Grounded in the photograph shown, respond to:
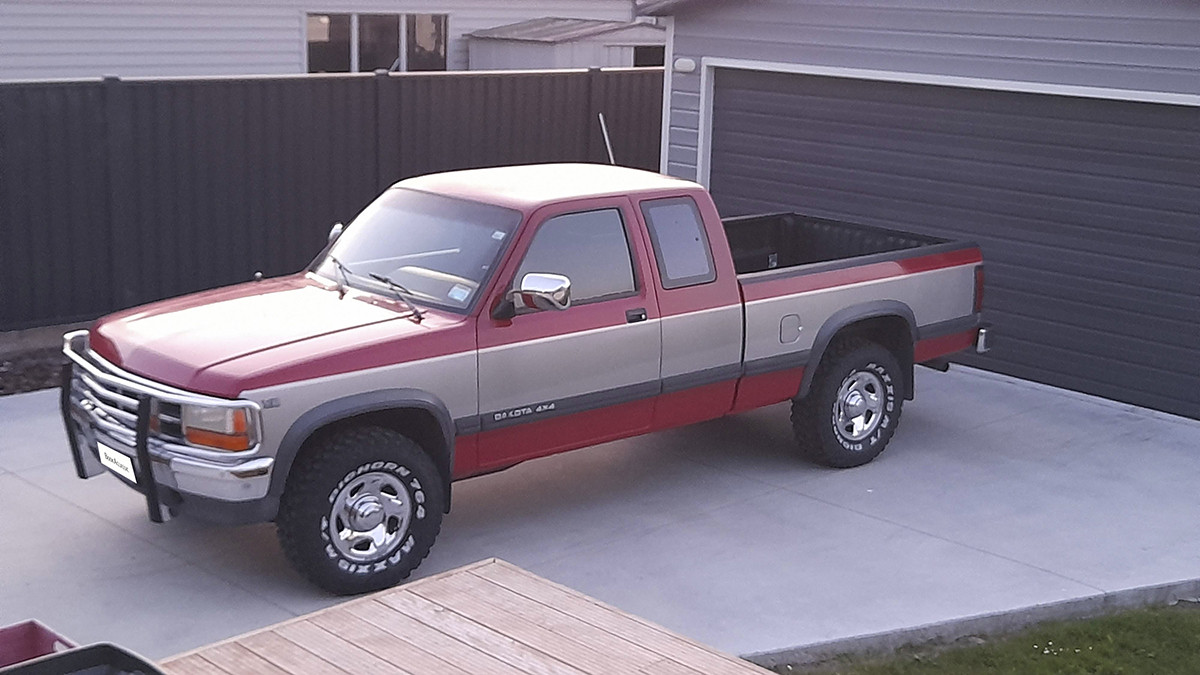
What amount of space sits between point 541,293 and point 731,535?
1.84 m

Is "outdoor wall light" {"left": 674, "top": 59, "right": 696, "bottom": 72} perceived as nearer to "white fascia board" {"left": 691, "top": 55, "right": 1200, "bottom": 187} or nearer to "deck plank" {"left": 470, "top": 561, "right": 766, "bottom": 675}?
"white fascia board" {"left": 691, "top": 55, "right": 1200, "bottom": 187}

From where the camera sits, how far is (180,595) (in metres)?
7.05

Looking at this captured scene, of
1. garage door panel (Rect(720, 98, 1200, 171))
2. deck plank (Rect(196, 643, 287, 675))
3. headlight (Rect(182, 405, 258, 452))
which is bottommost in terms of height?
deck plank (Rect(196, 643, 287, 675))

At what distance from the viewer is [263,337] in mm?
6996

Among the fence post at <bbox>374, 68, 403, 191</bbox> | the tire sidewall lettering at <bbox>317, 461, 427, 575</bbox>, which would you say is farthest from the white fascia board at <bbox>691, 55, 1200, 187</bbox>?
the tire sidewall lettering at <bbox>317, 461, 427, 575</bbox>

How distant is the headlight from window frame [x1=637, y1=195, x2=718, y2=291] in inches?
102

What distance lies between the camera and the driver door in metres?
7.49

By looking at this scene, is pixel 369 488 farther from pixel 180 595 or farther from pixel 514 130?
pixel 514 130

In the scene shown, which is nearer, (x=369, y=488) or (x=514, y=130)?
(x=369, y=488)

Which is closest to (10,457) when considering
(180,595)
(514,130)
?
(180,595)

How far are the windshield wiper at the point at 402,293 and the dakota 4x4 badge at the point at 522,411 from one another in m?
0.64

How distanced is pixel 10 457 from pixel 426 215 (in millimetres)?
3162

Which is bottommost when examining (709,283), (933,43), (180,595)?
(180,595)

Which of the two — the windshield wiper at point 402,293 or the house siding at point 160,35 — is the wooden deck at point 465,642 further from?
the house siding at point 160,35
